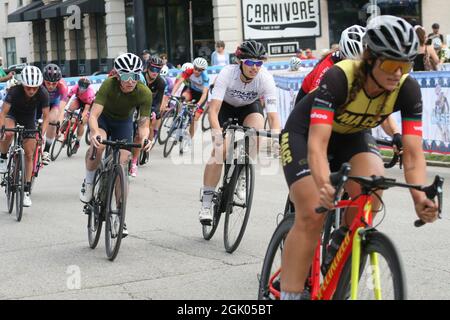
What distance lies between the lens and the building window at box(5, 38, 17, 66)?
6412 cm

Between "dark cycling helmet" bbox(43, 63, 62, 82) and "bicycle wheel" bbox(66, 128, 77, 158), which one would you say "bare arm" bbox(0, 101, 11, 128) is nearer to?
"dark cycling helmet" bbox(43, 63, 62, 82)

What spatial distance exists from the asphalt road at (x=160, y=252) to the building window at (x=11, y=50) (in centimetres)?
5162

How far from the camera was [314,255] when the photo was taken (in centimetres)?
548

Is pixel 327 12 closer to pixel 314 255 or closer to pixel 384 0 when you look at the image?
pixel 384 0

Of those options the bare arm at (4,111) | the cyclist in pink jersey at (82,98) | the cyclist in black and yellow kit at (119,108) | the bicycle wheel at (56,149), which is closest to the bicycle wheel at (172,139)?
the cyclist in pink jersey at (82,98)

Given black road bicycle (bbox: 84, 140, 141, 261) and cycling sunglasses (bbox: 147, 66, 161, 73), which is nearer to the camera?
black road bicycle (bbox: 84, 140, 141, 261)

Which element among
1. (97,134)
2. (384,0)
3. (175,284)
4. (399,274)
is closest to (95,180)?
(97,134)

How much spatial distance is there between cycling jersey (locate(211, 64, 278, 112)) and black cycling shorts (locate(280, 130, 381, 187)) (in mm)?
3461

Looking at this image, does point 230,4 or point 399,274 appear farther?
point 230,4

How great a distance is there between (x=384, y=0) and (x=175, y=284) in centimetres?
3305

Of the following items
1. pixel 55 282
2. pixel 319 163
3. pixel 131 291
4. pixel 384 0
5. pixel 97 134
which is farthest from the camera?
pixel 384 0

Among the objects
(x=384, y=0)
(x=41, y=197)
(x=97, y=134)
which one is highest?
(x=384, y=0)

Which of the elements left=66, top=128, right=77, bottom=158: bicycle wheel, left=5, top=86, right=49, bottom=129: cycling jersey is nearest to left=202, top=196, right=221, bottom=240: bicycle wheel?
left=5, top=86, right=49, bottom=129: cycling jersey

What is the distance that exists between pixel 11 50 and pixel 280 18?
29.3 m
